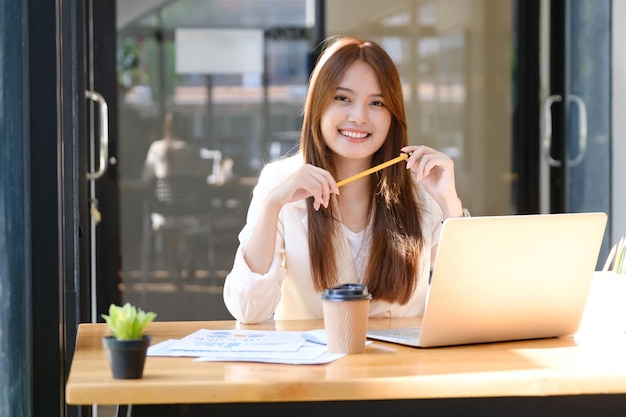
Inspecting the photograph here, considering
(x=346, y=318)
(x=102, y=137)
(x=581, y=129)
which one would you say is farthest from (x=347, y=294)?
(x=581, y=129)

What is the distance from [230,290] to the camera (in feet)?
7.27

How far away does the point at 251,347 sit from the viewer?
1713mm

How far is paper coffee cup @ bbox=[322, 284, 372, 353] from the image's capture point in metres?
1.65

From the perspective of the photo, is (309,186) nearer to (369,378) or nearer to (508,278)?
(508,278)

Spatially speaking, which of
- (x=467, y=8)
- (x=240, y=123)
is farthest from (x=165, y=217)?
(x=467, y=8)

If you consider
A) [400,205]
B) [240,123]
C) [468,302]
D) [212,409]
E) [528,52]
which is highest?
[528,52]

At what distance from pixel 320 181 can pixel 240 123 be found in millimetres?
2587

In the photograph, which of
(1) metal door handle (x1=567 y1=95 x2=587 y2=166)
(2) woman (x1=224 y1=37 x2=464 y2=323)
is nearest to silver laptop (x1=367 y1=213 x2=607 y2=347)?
(2) woman (x1=224 y1=37 x2=464 y2=323)

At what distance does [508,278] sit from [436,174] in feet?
2.18

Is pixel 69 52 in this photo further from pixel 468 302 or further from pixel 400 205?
pixel 468 302

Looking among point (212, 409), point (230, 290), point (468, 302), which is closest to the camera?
point (212, 409)

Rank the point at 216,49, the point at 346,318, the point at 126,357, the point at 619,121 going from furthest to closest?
the point at 216,49
the point at 619,121
the point at 346,318
the point at 126,357

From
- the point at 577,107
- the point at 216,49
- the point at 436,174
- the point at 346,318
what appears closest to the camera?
the point at 346,318

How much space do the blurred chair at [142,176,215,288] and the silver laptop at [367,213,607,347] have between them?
280 centimetres
